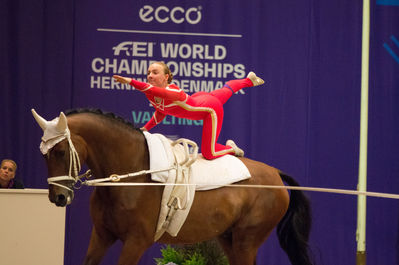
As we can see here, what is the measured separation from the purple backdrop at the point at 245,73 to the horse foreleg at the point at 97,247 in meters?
2.56

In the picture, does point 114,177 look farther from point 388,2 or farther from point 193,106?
point 388,2

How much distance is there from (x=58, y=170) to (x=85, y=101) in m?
2.90

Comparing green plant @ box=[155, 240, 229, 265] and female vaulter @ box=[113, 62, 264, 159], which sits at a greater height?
female vaulter @ box=[113, 62, 264, 159]

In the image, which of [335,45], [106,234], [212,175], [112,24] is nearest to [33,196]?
[106,234]

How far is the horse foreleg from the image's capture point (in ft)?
12.0

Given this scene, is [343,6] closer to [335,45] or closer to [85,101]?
[335,45]

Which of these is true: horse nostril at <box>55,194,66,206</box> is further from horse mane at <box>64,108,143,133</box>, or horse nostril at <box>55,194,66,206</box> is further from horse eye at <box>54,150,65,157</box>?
horse mane at <box>64,108,143,133</box>

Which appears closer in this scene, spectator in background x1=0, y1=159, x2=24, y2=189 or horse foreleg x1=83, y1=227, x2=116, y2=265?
horse foreleg x1=83, y1=227, x2=116, y2=265

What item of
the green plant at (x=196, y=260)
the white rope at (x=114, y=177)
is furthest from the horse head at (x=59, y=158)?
the green plant at (x=196, y=260)

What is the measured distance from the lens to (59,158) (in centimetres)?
346

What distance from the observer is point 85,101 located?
628cm

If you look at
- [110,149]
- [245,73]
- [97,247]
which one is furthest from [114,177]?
[245,73]

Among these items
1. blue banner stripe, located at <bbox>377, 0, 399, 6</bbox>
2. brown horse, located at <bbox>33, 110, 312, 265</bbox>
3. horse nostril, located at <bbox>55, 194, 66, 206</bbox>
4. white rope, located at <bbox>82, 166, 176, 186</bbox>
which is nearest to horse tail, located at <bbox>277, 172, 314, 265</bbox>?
brown horse, located at <bbox>33, 110, 312, 265</bbox>

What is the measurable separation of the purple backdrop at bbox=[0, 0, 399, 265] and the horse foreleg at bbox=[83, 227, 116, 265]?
2.56 m
